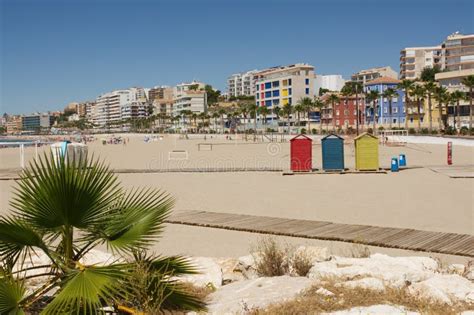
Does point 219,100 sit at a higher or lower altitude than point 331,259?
higher

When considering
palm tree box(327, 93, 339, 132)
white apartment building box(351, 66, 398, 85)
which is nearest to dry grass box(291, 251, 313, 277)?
palm tree box(327, 93, 339, 132)

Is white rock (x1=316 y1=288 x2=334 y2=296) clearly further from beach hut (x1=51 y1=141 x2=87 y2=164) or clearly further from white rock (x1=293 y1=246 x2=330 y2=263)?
beach hut (x1=51 y1=141 x2=87 y2=164)

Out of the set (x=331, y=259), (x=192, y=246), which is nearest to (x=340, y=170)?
(x=192, y=246)

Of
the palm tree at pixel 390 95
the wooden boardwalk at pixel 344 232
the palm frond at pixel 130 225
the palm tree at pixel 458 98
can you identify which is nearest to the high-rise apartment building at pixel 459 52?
the palm tree at pixel 390 95

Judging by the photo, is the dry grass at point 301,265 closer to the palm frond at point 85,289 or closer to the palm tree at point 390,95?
the palm frond at point 85,289

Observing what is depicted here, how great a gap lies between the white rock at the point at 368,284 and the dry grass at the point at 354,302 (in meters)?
0.10

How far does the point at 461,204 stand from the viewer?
12.2 metres

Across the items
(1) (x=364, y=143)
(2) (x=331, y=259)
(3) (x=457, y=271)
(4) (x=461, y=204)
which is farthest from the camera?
(1) (x=364, y=143)

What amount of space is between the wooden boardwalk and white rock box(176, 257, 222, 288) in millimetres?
2906

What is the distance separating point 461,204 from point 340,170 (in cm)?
805

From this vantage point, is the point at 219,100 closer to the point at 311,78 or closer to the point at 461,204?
the point at 311,78

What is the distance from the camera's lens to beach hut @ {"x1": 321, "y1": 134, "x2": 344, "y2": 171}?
66.1 ft

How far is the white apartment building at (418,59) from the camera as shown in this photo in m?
124

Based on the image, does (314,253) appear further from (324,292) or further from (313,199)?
(313,199)
